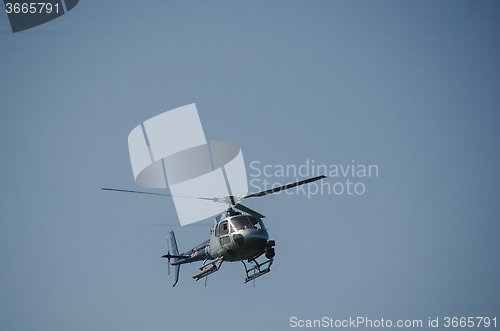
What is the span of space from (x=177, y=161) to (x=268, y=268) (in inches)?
353

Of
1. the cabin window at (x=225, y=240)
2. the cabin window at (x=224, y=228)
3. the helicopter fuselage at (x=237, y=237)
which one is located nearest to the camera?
the helicopter fuselage at (x=237, y=237)

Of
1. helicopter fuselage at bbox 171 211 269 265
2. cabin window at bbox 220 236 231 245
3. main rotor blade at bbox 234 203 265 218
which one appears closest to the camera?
helicopter fuselage at bbox 171 211 269 265

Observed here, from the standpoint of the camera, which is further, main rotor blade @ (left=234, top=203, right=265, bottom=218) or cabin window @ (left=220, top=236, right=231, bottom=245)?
main rotor blade @ (left=234, top=203, right=265, bottom=218)

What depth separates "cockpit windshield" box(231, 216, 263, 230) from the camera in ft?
99.4

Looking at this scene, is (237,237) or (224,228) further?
(224,228)

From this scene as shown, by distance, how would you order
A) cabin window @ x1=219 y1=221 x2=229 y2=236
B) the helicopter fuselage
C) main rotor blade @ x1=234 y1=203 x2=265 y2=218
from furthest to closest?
main rotor blade @ x1=234 y1=203 x2=265 y2=218 → cabin window @ x1=219 y1=221 x2=229 y2=236 → the helicopter fuselage

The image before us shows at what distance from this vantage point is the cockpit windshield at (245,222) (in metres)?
30.3

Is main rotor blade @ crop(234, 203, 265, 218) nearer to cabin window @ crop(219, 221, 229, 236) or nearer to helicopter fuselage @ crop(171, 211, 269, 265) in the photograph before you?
helicopter fuselage @ crop(171, 211, 269, 265)

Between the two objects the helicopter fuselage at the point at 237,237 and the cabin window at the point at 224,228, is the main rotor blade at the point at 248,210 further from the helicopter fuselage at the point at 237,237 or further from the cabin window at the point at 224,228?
the cabin window at the point at 224,228

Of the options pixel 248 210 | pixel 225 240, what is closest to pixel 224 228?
pixel 225 240

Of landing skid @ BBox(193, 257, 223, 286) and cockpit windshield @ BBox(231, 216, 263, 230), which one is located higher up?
cockpit windshield @ BBox(231, 216, 263, 230)

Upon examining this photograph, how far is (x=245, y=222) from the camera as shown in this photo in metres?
Result: 30.5

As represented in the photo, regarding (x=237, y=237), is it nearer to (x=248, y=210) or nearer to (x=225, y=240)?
(x=225, y=240)

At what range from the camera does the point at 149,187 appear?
3300cm
